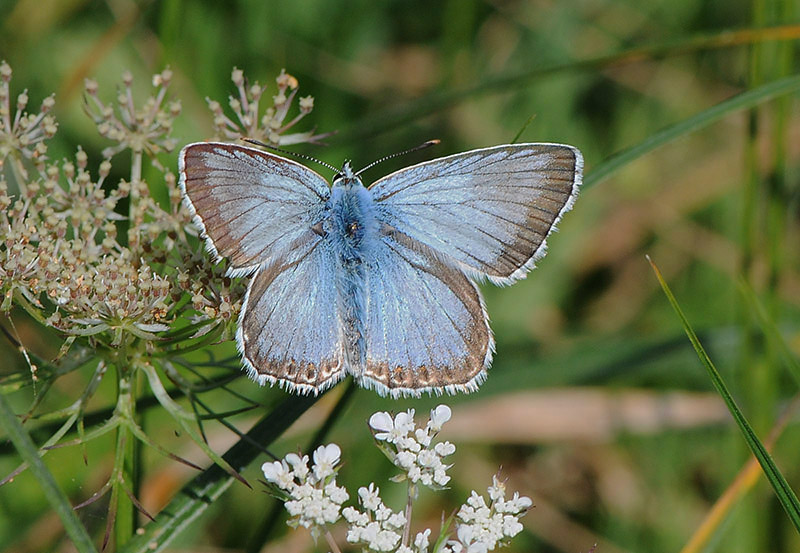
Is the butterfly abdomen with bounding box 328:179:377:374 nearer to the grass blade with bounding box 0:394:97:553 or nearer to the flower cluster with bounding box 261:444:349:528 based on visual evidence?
the flower cluster with bounding box 261:444:349:528

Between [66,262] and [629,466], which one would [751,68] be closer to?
[629,466]

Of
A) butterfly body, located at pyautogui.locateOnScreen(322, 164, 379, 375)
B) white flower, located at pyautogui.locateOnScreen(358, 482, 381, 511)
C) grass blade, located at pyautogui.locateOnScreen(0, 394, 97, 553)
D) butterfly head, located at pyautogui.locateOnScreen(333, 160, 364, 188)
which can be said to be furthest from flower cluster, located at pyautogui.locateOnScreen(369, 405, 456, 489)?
butterfly head, located at pyautogui.locateOnScreen(333, 160, 364, 188)

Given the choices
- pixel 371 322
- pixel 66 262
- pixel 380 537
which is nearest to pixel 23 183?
pixel 66 262

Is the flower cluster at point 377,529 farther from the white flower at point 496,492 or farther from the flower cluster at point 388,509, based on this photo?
the white flower at point 496,492

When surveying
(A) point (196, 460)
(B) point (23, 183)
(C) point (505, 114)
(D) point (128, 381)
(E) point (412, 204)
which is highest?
(B) point (23, 183)

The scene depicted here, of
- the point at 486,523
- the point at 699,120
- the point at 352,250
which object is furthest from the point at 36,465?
the point at 699,120

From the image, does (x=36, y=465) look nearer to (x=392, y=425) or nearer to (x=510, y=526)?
(x=392, y=425)
